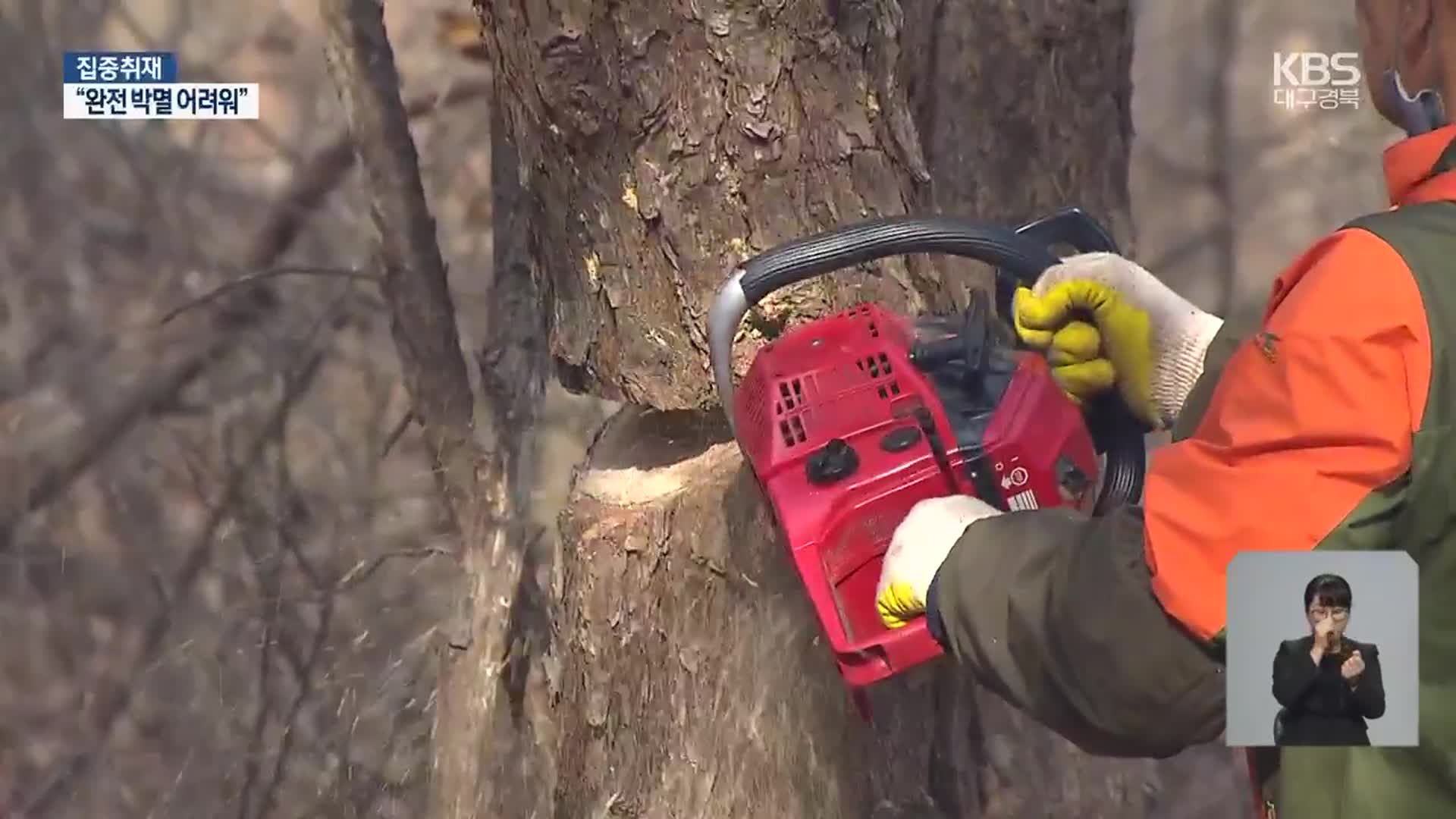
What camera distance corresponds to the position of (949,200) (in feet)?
5.43

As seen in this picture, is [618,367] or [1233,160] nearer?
[618,367]

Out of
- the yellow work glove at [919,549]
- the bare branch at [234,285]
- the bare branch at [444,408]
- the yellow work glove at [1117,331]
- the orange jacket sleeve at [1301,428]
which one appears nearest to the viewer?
the orange jacket sleeve at [1301,428]

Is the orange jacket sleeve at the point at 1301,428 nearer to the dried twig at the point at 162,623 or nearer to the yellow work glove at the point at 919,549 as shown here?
the yellow work glove at the point at 919,549

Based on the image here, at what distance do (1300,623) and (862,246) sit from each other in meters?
0.37

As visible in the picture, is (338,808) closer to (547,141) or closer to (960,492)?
(547,141)

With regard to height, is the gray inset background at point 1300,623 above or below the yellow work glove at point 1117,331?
below

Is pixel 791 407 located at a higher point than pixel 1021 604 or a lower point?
higher

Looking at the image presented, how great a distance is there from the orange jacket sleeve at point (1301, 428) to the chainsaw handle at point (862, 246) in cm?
26

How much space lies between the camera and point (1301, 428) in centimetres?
62

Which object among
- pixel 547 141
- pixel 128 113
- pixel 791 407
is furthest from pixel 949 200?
pixel 128 113

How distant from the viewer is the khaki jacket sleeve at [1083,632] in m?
0.68

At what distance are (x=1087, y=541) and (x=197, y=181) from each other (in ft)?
7.76

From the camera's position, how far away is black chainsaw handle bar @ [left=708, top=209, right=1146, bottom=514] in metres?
0.89

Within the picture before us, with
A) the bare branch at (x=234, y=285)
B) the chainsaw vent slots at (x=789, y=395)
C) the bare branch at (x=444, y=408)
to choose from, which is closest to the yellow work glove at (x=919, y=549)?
the chainsaw vent slots at (x=789, y=395)
